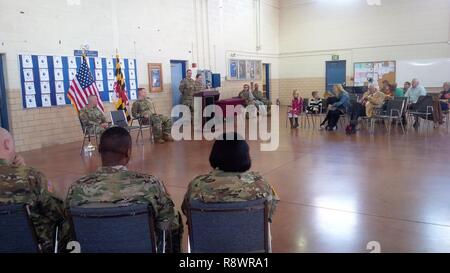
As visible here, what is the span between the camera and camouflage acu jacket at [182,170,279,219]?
81.1 inches

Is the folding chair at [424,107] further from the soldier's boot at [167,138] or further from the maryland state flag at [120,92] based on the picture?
the maryland state flag at [120,92]

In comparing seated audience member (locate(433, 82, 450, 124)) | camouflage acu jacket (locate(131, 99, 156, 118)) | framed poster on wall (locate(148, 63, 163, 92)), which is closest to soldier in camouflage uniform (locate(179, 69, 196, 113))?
framed poster on wall (locate(148, 63, 163, 92))

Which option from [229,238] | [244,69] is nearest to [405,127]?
[244,69]

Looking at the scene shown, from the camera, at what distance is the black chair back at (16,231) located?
202 centimetres

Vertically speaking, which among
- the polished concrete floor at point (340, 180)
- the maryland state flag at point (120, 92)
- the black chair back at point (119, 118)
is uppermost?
the maryland state flag at point (120, 92)

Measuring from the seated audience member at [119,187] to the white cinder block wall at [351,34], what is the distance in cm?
1404

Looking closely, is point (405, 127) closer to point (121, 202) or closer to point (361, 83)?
point (361, 83)

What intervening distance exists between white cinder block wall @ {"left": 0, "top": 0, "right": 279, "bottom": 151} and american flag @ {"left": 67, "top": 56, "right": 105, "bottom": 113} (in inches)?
30.7

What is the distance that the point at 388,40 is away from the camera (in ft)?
47.1

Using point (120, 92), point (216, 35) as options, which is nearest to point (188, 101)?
point (120, 92)

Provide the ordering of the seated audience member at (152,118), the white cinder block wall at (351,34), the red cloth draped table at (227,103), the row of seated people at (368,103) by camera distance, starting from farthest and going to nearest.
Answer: the white cinder block wall at (351,34), the red cloth draped table at (227,103), the row of seated people at (368,103), the seated audience member at (152,118)

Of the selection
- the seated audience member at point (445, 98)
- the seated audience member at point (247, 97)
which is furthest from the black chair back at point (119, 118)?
the seated audience member at point (445, 98)

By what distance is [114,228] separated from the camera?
1.93 metres
